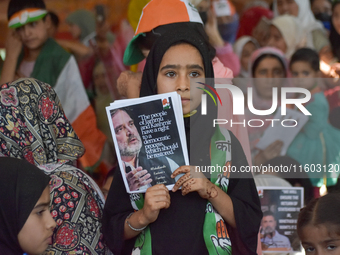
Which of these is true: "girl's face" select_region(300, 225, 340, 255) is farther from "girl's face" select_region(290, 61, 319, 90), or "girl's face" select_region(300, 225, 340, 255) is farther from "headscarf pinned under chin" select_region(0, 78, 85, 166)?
"girl's face" select_region(290, 61, 319, 90)

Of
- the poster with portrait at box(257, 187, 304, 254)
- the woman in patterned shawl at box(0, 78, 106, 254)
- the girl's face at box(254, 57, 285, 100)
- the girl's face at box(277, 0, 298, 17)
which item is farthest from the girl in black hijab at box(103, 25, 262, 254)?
the girl's face at box(277, 0, 298, 17)

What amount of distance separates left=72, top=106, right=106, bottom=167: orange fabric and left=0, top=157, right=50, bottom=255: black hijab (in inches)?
57.4

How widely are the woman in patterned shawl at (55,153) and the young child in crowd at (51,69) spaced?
3.23 ft

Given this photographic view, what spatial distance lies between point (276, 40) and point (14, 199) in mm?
3457

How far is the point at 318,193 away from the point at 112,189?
176cm

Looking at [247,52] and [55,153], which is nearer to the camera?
[55,153]

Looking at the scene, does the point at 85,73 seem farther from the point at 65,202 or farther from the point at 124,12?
the point at 65,202

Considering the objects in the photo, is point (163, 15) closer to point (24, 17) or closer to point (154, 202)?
point (154, 202)

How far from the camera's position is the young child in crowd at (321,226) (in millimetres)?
2020

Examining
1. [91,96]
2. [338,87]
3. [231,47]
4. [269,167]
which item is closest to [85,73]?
[91,96]

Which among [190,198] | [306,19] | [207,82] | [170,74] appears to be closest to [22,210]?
[190,198]

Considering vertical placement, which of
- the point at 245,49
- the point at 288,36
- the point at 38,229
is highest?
the point at 288,36

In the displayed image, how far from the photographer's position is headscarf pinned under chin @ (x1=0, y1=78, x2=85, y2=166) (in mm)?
1965

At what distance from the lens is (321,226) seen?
2.07 m
